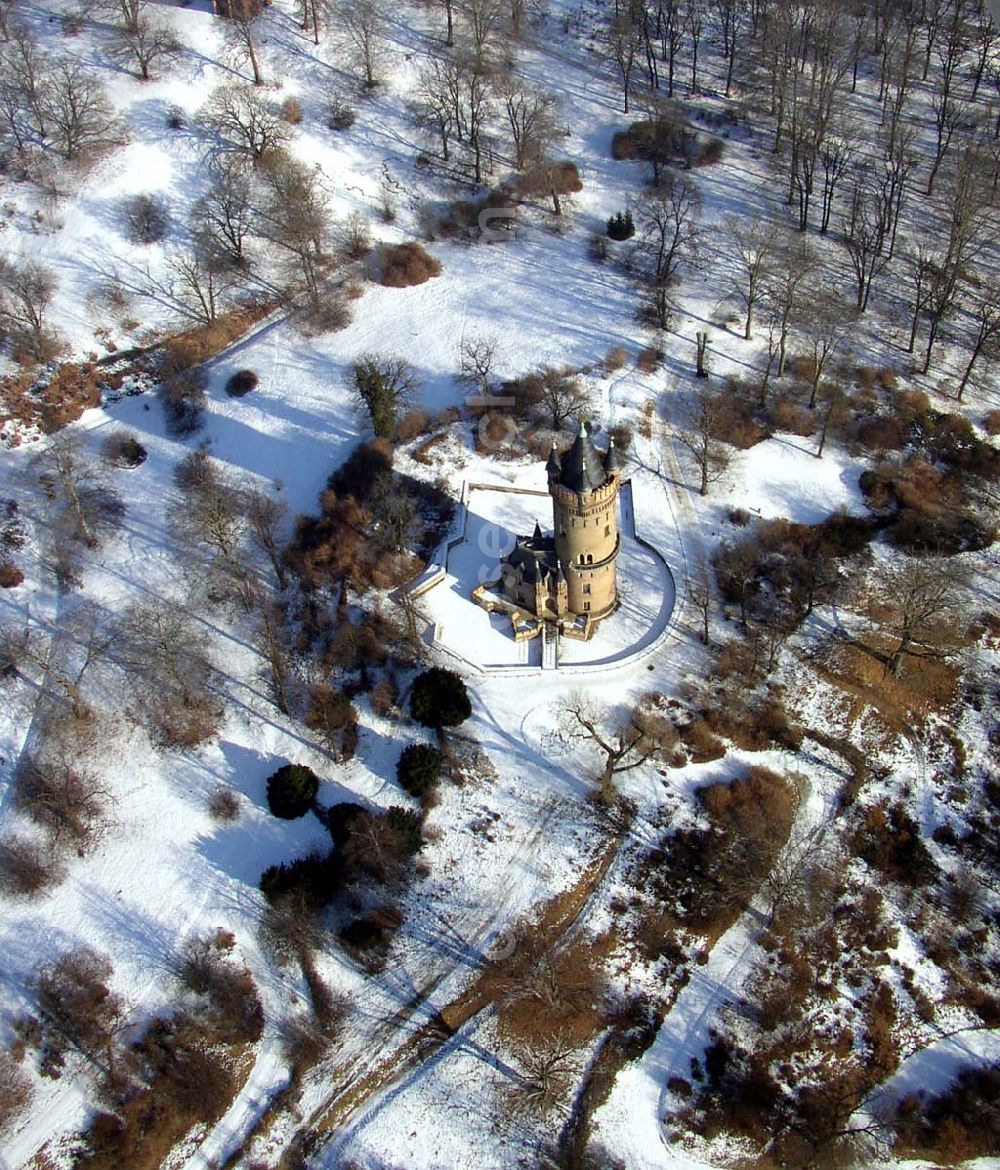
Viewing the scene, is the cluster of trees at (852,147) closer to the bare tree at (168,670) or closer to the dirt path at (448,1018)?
the dirt path at (448,1018)

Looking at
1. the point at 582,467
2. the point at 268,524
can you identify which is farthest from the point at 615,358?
the point at 268,524

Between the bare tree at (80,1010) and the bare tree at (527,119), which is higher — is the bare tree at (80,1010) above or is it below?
below

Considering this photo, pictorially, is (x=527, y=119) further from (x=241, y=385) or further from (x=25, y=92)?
(x=25, y=92)

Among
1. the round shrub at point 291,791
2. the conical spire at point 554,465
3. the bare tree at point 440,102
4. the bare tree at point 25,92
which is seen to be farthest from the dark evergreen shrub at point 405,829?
the bare tree at point 25,92

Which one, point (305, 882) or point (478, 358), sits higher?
point (478, 358)

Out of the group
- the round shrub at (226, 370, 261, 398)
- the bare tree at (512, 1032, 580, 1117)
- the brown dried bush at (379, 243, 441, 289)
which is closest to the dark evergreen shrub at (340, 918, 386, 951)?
the bare tree at (512, 1032, 580, 1117)
